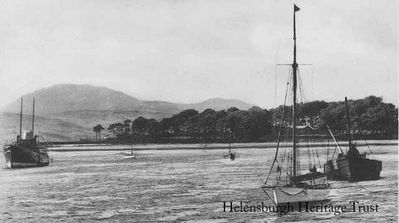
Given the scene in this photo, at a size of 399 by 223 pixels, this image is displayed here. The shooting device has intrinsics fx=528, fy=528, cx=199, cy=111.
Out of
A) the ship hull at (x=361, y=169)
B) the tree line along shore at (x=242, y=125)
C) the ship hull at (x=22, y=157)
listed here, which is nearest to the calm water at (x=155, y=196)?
the ship hull at (x=361, y=169)

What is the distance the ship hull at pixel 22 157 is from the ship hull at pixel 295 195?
2872 centimetres

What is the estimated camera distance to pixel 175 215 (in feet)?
64.3

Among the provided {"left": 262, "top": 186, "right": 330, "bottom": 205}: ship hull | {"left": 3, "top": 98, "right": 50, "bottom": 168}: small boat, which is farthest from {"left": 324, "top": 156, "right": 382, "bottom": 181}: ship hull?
{"left": 3, "top": 98, "right": 50, "bottom": 168}: small boat

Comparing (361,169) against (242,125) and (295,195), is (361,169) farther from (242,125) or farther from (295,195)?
(242,125)

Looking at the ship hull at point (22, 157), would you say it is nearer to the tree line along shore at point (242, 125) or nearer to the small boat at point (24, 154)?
the small boat at point (24, 154)

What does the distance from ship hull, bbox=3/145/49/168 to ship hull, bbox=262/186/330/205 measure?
2872 cm

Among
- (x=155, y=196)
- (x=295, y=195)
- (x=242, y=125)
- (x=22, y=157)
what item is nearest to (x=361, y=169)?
(x=295, y=195)

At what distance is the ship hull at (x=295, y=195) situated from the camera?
19938mm

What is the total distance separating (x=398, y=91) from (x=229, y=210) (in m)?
11.1

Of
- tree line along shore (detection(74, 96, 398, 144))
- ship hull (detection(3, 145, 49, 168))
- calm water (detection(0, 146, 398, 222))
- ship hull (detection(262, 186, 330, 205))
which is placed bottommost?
calm water (detection(0, 146, 398, 222))

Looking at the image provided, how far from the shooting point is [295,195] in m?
20.2

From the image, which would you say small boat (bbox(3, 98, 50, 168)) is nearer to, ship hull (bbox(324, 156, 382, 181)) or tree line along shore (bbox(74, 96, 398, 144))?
ship hull (bbox(324, 156, 382, 181))

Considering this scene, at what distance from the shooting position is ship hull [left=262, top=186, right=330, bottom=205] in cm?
1994

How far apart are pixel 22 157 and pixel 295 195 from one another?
98.2 feet
